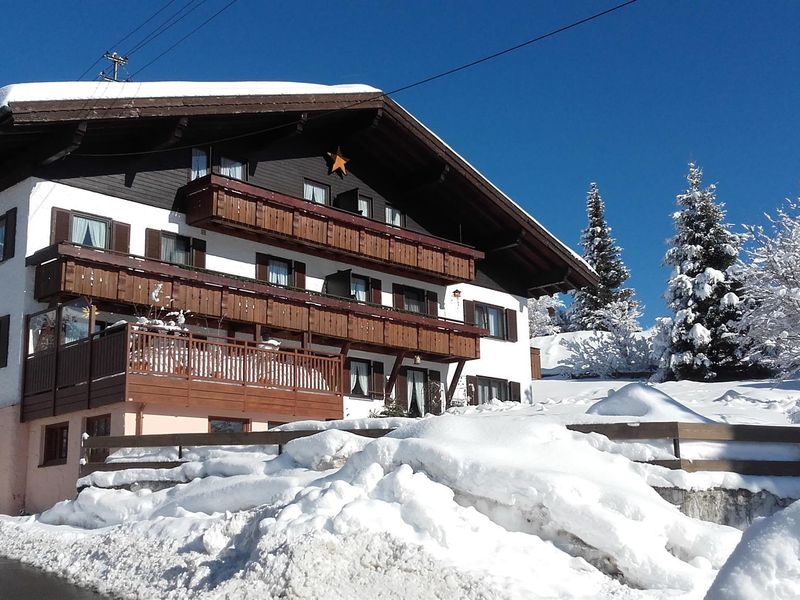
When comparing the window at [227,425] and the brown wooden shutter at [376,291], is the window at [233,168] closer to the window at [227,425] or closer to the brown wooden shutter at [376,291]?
the brown wooden shutter at [376,291]

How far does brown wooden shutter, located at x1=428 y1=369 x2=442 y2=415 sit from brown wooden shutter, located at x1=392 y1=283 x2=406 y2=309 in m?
2.33

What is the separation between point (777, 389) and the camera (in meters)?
28.5

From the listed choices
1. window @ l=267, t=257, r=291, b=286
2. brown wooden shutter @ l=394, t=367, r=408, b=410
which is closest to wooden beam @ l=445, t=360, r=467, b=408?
brown wooden shutter @ l=394, t=367, r=408, b=410

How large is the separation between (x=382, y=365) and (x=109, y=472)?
13.1m

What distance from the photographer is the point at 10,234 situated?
22.2 m

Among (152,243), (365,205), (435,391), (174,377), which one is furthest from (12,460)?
(365,205)

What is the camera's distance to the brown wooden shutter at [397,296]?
2983cm

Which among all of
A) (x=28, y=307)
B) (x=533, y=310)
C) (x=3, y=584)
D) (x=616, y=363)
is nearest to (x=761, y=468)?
(x=3, y=584)

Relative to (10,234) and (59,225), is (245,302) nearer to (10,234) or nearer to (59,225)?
(59,225)

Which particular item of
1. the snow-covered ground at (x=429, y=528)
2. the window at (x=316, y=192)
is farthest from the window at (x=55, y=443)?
the window at (x=316, y=192)

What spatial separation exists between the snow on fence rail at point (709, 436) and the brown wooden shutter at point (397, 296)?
673 inches

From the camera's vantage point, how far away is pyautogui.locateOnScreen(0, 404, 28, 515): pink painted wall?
21500 mm

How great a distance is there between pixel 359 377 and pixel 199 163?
7.64 meters

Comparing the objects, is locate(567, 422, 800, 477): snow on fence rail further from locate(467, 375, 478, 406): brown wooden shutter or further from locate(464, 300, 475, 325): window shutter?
locate(464, 300, 475, 325): window shutter
